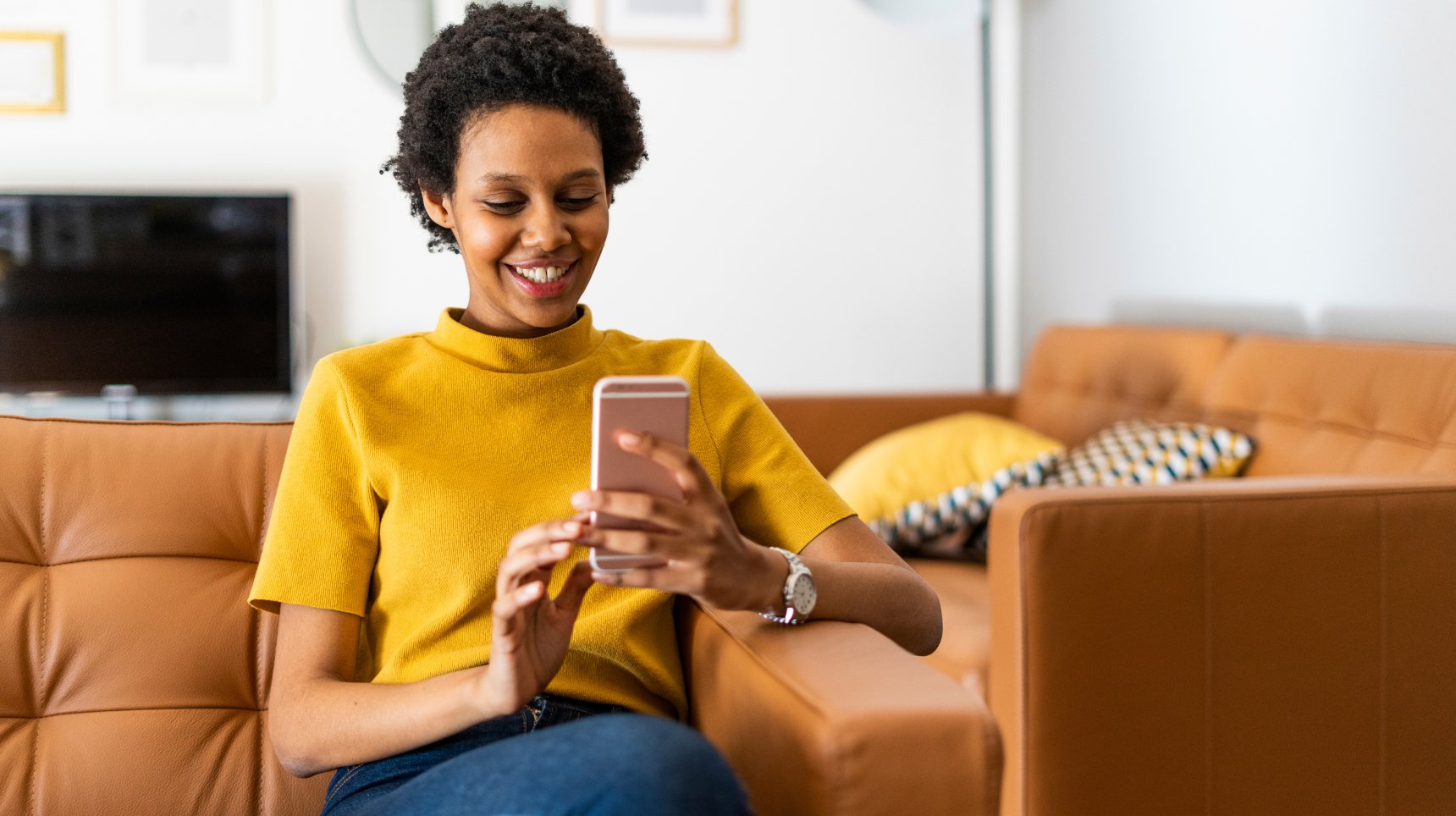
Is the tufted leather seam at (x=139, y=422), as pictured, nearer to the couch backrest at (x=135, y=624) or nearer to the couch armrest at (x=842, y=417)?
the couch backrest at (x=135, y=624)

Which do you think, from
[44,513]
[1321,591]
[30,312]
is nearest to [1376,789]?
[1321,591]

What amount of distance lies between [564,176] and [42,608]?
68 centimetres

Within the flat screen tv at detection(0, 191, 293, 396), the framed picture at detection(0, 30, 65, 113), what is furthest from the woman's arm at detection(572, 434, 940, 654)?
the framed picture at detection(0, 30, 65, 113)

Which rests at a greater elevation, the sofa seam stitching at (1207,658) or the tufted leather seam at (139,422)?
the tufted leather seam at (139,422)

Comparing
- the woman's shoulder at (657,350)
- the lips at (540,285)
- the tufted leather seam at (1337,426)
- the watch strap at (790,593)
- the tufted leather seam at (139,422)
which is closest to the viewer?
the watch strap at (790,593)

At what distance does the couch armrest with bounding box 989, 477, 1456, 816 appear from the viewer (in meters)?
1.61

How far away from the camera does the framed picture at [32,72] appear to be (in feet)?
12.0

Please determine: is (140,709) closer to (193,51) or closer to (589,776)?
(589,776)

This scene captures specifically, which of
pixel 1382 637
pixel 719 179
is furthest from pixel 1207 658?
pixel 719 179

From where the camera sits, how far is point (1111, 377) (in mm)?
2791

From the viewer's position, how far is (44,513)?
4.53 ft

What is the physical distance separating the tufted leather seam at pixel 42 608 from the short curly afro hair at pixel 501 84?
1.52ft

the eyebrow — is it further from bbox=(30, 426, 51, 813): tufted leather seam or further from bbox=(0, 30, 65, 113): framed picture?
bbox=(0, 30, 65, 113): framed picture

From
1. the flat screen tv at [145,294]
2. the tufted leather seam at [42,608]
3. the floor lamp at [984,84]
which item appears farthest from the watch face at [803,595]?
the flat screen tv at [145,294]
